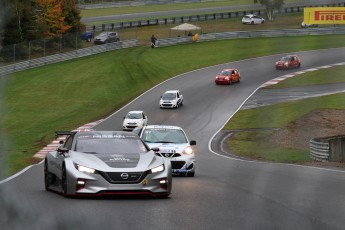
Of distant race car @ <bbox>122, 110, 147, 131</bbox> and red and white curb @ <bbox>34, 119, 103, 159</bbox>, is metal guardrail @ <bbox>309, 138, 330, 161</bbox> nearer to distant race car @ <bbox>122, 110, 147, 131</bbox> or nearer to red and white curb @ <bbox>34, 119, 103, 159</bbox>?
red and white curb @ <bbox>34, 119, 103, 159</bbox>

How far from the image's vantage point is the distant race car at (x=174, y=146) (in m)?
23.2

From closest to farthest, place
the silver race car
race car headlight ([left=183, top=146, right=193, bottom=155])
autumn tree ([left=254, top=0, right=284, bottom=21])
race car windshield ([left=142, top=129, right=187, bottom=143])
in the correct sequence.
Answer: autumn tree ([left=254, top=0, right=284, bottom=21])
the silver race car
race car headlight ([left=183, top=146, right=193, bottom=155])
race car windshield ([left=142, top=129, right=187, bottom=143])

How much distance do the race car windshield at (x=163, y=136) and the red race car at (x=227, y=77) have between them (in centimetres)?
4362

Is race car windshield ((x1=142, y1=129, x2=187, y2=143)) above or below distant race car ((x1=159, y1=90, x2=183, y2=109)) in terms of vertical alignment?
above

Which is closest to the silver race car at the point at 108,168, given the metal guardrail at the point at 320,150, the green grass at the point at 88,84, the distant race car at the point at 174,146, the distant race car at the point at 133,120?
the green grass at the point at 88,84

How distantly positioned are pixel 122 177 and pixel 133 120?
1566 inches

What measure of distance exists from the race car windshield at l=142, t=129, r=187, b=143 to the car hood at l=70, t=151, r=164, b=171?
9.13m

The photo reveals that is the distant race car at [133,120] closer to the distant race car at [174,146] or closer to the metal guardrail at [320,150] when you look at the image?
the metal guardrail at [320,150]

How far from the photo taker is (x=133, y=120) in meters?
54.4

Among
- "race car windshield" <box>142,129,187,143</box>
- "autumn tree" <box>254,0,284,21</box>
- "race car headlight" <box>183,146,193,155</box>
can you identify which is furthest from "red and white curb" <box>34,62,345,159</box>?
"autumn tree" <box>254,0,284,21</box>

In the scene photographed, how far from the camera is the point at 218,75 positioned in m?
70.9

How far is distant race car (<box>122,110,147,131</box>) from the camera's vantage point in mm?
53969

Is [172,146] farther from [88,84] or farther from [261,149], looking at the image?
[88,84]

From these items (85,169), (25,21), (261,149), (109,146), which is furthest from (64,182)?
(261,149)
